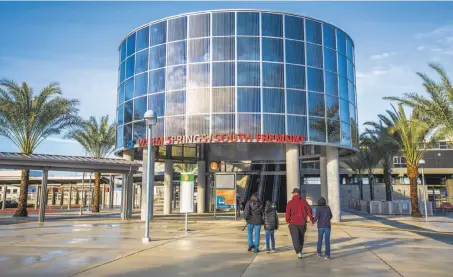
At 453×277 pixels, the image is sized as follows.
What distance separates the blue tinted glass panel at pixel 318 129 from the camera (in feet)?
85.4

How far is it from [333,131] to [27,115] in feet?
76.8

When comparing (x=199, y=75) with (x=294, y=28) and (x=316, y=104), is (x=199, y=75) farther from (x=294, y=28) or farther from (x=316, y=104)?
(x=316, y=104)

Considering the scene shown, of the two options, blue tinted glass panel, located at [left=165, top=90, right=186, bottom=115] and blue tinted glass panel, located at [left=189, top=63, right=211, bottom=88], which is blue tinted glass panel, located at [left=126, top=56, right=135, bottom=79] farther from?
blue tinted glass panel, located at [left=189, top=63, right=211, bottom=88]

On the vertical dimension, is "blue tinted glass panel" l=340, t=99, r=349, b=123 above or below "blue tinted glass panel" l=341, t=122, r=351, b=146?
above

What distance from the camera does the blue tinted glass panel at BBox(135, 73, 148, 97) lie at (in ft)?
90.9

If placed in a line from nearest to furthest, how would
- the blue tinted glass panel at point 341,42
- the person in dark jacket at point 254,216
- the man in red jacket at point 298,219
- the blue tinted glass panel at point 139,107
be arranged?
the man in red jacket at point 298,219 → the person in dark jacket at point 254,216 → the blue tinted glass panel at point 139,107 → the blue tinted glass panel at point 341,42

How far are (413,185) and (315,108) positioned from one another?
10817 mm

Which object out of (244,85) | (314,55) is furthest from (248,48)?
(314,55)

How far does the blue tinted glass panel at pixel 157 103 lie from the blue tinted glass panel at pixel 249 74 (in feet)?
18.1

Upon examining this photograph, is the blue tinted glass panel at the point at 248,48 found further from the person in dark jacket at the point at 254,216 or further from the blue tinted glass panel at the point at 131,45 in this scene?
the person in dark jacket at the point at 254,216

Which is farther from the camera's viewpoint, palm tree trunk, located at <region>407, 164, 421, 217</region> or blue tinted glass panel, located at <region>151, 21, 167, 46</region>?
palm tree trunk, located at <region>407, 164, 421, 217</region>

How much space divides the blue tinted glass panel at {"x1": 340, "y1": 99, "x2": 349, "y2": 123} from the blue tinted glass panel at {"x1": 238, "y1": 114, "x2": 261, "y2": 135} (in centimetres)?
677

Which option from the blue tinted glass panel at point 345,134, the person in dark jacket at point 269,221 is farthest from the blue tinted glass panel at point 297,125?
the person in dark jacket at point 269,221

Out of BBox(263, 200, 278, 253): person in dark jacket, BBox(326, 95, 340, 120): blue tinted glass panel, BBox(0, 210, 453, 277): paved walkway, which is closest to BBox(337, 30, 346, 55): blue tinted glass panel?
BBox(326, 95, 340, 120): blue tinted glass panel
